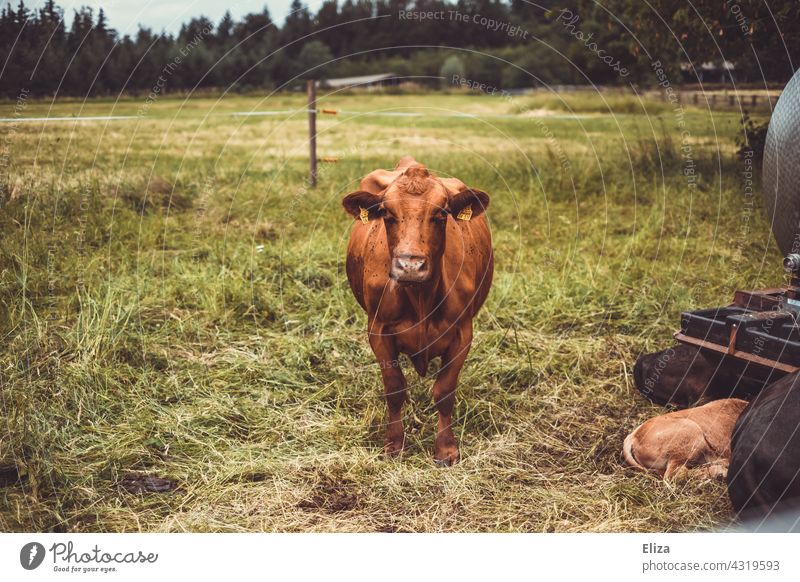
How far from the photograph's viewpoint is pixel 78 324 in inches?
252

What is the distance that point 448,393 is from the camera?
205 inches

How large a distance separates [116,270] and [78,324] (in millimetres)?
1616

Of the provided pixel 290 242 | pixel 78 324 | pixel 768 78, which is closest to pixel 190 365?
pixel 78 324

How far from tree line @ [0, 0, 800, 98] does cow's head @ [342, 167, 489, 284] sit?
1.74 m

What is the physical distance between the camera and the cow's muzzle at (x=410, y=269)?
4395 millimetres

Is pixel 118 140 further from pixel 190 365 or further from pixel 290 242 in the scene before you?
pixel 190 365

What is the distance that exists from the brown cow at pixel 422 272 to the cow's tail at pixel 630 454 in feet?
3.53

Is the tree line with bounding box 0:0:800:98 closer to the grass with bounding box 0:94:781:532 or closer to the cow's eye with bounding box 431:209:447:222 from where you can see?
the grass with bounding box 0:94:781:532

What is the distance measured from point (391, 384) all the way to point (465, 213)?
1.20 meters

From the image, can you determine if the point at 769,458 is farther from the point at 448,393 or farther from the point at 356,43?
the point at 356,43
